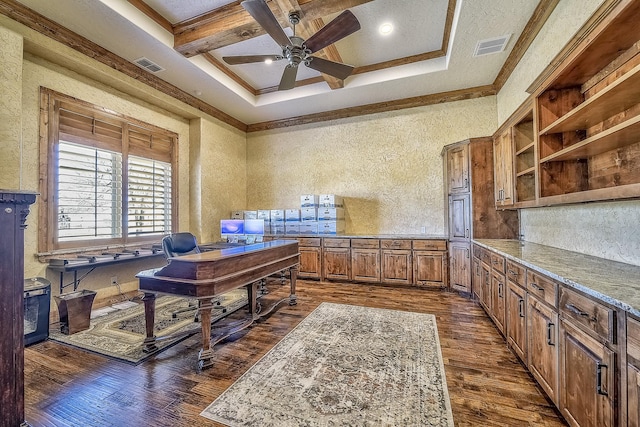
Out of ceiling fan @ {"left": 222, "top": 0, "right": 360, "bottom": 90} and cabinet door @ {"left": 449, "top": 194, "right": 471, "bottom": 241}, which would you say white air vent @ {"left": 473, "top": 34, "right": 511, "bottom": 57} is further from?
cabinet door @ {"left": 449, "top": 194, "right": 471, "bottom": 241}

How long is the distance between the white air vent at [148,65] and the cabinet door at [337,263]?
3.98 m

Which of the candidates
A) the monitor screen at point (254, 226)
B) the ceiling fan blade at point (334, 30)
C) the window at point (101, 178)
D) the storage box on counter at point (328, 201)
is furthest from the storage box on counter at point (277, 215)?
the ceiling fan blade at point (334, 30)

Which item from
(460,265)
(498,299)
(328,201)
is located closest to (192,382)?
(498,299)

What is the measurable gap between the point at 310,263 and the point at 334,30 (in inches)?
151

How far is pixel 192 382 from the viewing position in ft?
6.98

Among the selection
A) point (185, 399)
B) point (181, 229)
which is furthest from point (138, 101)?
point (185, 399)

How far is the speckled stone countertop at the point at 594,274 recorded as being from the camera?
116 cm

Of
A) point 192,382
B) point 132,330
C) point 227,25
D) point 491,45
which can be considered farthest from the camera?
point 491,45

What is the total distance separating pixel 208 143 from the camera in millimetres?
5496

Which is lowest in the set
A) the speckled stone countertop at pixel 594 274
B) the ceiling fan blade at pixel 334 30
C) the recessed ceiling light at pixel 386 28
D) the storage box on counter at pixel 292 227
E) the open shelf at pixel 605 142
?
the speckled stone countertop at pixel 594 274

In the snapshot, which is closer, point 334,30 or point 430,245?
point 334,30

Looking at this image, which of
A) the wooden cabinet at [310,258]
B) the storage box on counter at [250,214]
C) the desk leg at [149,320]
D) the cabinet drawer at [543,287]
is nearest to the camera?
the cabinet drawer at [543,287]

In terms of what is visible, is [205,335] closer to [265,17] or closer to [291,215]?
[265,17]

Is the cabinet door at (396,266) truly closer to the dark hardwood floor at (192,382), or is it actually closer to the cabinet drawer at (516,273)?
the dark hardwood floor at (192,382)
